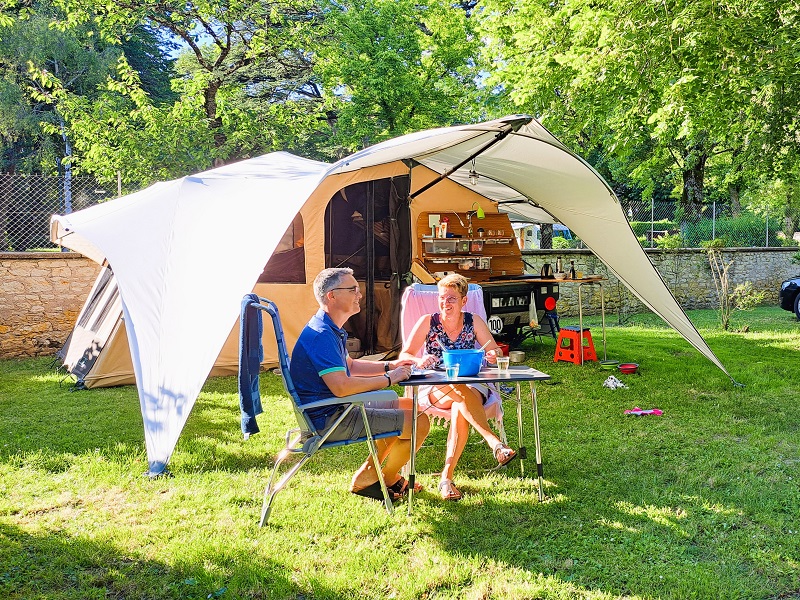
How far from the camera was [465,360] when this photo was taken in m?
3.45

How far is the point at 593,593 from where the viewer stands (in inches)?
104

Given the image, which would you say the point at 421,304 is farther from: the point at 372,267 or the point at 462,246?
the point at 462,246

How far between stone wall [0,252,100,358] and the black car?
10.4m

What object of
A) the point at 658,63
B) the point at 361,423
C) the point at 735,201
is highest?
the point at 735,201

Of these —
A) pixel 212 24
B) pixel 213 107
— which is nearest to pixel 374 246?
pixel 213 107

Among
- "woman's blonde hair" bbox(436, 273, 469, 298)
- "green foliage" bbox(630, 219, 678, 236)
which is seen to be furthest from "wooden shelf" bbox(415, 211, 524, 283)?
"green foliage" bbox(630, 219, 678, 236)

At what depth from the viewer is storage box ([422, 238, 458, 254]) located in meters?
8.16

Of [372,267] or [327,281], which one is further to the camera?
[372,267]

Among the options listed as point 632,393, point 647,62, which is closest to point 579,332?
A: point 632,393

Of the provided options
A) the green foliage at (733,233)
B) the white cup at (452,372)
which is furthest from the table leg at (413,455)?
the green foliage at (733,233)

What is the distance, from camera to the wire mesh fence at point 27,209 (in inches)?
334

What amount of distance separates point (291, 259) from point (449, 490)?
4075 millimetres

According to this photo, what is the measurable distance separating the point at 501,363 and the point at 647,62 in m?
4.76

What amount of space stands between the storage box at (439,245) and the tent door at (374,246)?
0.24 m
